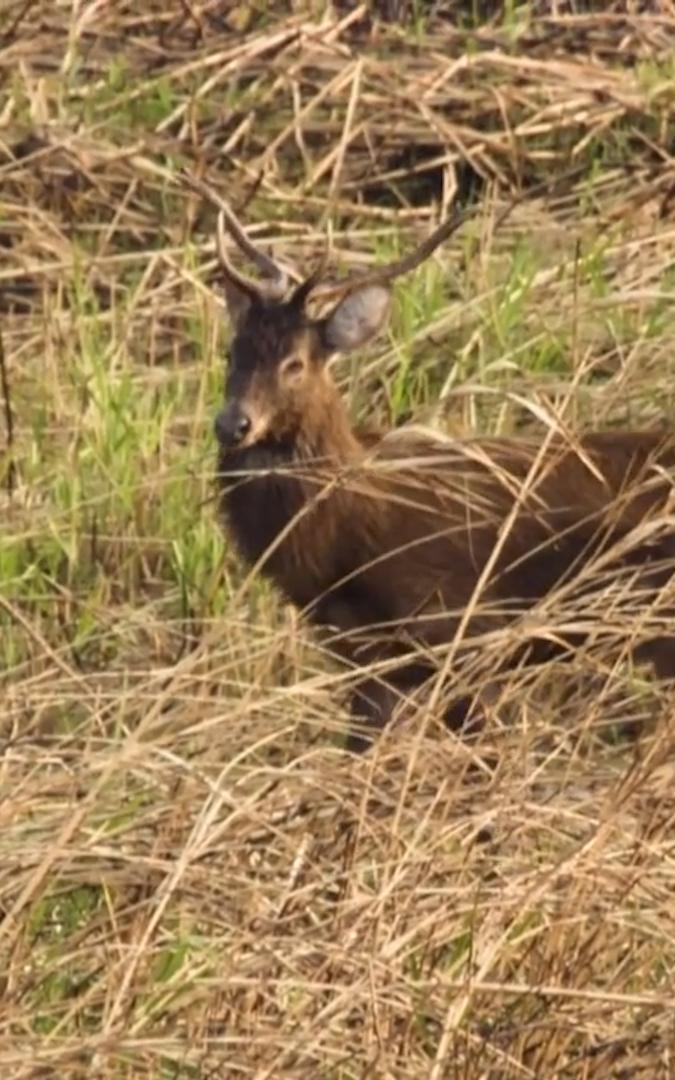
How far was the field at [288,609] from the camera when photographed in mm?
4734

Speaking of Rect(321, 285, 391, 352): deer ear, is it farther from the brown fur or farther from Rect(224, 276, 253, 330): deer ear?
Rect(224, 276, 253, 330): deer ear

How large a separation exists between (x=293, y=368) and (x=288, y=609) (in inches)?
22.3

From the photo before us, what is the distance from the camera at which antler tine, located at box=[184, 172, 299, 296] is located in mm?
6777

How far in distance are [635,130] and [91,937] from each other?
488cm

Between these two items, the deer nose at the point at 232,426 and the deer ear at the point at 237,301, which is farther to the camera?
the deer ear at the point at 237,301

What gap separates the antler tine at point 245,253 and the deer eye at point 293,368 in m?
0.14

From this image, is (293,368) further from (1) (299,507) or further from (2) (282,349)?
(1) (299,507)

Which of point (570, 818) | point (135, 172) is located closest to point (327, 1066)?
point (570, 818)

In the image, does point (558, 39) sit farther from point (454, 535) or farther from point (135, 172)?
point (454, 535)

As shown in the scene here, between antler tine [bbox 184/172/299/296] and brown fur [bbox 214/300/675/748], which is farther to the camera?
brown fur [bbox 214/300/675/748]

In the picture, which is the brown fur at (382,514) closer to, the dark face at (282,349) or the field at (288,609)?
the dark face at (282,349)

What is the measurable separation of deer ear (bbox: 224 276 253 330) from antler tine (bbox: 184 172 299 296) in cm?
3

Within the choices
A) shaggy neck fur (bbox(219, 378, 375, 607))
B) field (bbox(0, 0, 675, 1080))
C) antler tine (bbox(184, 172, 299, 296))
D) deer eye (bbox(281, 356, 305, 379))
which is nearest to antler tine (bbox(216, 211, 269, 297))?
antler tine (bbox(184, 172, 299, 296))

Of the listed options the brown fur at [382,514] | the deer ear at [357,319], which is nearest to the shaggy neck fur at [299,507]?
the brown fur at [382,514]
